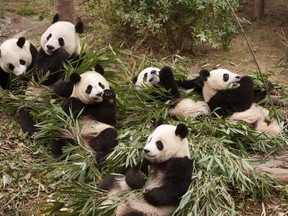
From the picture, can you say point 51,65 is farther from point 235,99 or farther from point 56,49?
point 235,99

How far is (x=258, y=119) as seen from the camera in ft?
14.9

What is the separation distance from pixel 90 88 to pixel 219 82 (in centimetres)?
132

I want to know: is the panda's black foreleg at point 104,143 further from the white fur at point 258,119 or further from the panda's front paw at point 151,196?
the white fur at point 258,119

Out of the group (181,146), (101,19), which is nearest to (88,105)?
(181,146)

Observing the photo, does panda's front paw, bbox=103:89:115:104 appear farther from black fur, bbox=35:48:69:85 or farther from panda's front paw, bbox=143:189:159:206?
panda's front paw, bbox=143:189:159:206

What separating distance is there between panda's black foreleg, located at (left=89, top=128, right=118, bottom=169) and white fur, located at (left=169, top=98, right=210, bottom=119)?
2.25 ft

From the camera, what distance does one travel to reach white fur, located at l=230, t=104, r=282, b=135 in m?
4.49

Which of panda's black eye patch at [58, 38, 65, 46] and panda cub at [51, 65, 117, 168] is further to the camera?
panda's black eye patch at [58, 38, 65, 46]

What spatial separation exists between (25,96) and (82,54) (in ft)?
2.68

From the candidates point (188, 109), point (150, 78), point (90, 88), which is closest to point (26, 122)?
point (90, 88)

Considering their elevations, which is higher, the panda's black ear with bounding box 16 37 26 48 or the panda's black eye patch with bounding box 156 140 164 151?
the panda's black ear with bounding box 16 37 26 48

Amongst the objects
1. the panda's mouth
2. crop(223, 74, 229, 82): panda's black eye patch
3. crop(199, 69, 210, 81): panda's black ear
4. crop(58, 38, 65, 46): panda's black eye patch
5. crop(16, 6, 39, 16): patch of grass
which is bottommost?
crop(16, 6, 39, 16): patch of grass

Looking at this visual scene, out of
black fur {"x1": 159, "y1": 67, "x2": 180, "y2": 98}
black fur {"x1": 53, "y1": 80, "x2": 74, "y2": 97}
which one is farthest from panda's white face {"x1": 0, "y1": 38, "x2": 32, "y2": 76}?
black fur {"x1": 159, "y1": 67, "x2": 180, "y2": 98}

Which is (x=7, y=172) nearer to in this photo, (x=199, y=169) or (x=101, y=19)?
(x=199, y=169)
